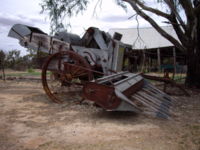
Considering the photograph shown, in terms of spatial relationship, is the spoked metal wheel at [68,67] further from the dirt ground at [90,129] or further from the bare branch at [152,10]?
the bare branch at [152,10]

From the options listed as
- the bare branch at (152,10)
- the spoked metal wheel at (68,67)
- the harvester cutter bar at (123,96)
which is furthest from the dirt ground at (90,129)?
the bare branch at (152,10)

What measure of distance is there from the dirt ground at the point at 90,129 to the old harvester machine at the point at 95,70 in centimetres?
35

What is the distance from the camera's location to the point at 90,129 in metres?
3.64

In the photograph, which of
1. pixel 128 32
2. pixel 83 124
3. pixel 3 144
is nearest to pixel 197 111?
pixel 83 124

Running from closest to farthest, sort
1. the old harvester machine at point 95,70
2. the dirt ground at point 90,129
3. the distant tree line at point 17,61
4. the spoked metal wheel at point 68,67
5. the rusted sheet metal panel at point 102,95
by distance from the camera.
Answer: the dirt ground at point 90,129 → the rusted sheet metal panel at point 102,95 → the old harvester machine at point 95,70 → the spoked metal wheel at point 68,67 → the distant tree line at point 17,61

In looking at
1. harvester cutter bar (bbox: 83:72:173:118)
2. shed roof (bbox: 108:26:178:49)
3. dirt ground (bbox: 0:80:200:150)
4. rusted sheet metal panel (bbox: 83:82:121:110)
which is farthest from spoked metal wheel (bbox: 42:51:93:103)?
shed roof (bbox: 108:26:178:49)

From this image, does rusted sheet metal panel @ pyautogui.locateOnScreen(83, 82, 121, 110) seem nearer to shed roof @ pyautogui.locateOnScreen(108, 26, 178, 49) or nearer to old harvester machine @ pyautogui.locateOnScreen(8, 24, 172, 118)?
old harvester machine @ pyautogui.locateOnScreen(8, 24, 172, 118)

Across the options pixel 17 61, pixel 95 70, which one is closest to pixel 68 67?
pixel 95 70

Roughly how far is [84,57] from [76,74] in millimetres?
577

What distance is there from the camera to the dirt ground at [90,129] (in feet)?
9.85

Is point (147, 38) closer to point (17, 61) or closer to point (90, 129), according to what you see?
point (17, 61)

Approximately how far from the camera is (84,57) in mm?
6000

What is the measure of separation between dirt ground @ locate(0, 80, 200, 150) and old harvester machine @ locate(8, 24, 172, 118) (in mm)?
352

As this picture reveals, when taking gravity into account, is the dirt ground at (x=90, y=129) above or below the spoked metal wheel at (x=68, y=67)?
below
